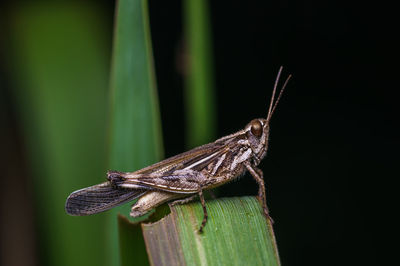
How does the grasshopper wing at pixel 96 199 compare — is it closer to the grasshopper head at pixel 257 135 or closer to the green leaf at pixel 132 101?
the green leaf at pixel 132 101

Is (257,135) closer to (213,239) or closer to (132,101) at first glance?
(132,101)

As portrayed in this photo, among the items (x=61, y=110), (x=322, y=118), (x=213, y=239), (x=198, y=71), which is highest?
(x=198, y=71)

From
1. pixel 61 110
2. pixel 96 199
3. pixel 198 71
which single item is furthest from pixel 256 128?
pixel 61 110

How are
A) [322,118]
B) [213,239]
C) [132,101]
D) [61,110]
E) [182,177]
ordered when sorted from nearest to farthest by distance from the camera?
1. [213,239]
2. [132,101]
3. [182,177]
4. [61,110]
5. [322,118]

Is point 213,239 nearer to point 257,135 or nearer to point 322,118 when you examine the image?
point 257,135

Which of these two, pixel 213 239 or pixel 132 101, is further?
pixel 132 101

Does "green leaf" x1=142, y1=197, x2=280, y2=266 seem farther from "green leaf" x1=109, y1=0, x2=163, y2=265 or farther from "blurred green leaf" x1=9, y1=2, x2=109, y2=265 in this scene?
"blurred green leaf" x1=9, y1=2, x2=109, y2=265

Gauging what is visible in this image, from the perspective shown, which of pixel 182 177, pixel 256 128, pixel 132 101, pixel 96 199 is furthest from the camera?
pixel 256 128

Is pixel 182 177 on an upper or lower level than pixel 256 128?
lower
